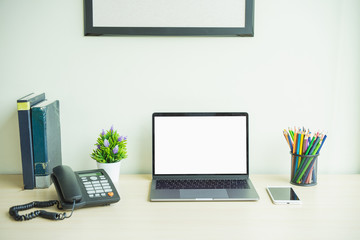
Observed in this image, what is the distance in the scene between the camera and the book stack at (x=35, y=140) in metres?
1.24

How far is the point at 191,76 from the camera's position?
56.1 inches

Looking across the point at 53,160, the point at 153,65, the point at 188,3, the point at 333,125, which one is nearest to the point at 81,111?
the point at 53,160

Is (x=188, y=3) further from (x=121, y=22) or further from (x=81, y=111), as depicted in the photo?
(x=81, y=111)

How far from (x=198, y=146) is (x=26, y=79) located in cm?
71

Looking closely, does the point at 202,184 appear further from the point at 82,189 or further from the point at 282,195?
the point at 82,189

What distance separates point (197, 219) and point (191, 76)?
58 cm

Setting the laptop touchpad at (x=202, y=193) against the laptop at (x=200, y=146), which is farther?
the laptop at (x=200, y=146)

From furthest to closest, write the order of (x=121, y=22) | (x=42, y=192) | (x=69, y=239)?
(x=121, y=22), (x=42, y=192), (x=69, y=239)

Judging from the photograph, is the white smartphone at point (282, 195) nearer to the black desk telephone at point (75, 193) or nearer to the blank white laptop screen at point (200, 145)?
the blank white laptop screen at point (200, 145)

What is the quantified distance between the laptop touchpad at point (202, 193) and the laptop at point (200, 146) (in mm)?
101

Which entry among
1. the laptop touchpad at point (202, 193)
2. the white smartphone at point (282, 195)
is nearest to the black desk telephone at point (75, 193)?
the laptop touchpad at point (202, 193)

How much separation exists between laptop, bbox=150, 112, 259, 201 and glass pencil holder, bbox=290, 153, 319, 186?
170 millimetres

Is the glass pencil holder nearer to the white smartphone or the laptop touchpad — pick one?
the white smartphone

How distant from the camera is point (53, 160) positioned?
1349 mm
